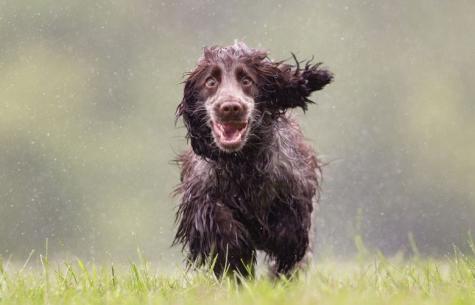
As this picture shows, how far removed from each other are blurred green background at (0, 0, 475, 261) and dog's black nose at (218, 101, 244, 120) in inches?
551

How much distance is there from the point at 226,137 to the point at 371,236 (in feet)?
57.5

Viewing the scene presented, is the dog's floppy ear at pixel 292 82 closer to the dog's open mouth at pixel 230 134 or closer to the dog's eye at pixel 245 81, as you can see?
the dog's eye at pixel 245 81

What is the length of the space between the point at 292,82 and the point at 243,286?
197cm

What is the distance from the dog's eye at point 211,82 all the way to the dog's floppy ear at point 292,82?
1.15ft

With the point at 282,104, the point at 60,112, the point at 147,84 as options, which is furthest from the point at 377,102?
the point at 282,104

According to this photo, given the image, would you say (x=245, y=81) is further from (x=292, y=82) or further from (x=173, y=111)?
(x=173, y=111)

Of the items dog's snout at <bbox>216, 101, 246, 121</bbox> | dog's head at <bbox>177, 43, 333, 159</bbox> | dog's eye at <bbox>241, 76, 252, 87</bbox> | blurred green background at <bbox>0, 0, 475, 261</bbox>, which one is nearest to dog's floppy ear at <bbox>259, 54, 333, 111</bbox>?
dog's head at <bbox>177, 43, 333, 159</bbox>

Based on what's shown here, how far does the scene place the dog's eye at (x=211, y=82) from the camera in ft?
18.8

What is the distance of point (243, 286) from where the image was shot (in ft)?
14.4

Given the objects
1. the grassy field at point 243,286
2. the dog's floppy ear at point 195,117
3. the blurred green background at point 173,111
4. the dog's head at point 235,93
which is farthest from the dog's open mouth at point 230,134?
the blurred green background at point 173,111

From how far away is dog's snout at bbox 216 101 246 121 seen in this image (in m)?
5.41

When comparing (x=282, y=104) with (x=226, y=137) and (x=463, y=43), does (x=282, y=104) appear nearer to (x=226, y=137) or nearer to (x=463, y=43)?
(x=226, y=137)

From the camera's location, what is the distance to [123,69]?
91.0 feet

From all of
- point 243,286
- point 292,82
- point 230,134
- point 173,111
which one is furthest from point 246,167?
point 173,111
